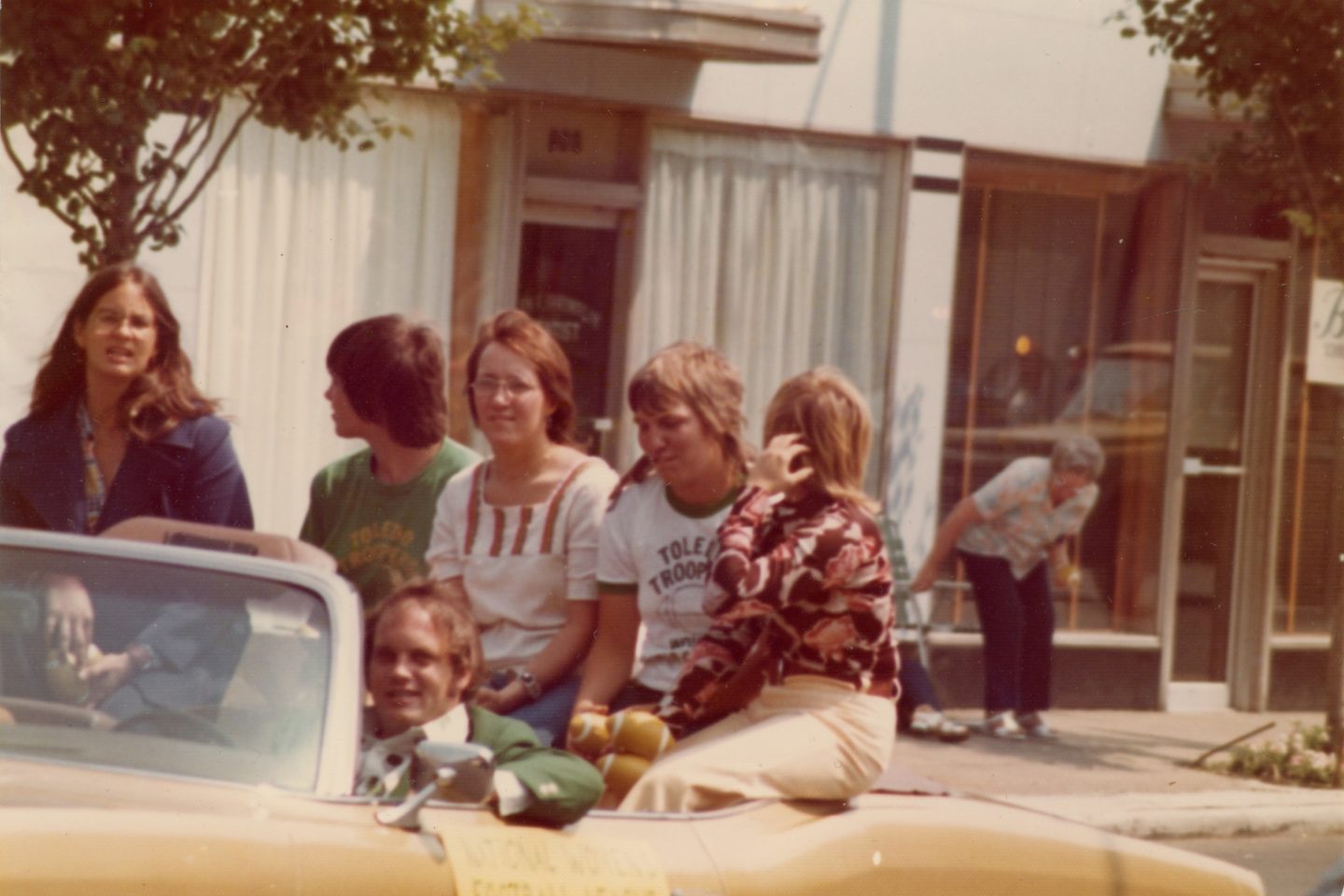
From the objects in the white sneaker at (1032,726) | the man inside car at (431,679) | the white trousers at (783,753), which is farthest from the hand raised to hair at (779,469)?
the white sneaker at (1032,726)

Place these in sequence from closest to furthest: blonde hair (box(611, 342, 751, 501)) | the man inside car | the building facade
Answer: the man inside car, blonde hair (box(611, 342, 751, 501)), the building facade

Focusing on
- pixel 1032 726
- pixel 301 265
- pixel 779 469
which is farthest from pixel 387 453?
pixel 1032 726

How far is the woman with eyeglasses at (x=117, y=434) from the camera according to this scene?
189 inches

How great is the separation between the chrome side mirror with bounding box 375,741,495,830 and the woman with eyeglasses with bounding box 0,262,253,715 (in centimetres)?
184

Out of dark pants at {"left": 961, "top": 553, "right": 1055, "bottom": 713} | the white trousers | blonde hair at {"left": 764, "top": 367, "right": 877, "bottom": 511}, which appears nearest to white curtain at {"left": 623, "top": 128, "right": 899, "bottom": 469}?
dark pants at {"left": 961, "top": 553, "right": 1055, "bottom": 713}

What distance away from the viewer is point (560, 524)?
185 inches

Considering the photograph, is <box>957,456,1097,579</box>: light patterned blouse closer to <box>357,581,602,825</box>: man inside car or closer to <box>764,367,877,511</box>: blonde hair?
<box>764,367,877,511</box>: blonde hair

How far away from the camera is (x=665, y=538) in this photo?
4.65m

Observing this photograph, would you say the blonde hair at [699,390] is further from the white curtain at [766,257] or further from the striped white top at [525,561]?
the white curtain at [766,257]

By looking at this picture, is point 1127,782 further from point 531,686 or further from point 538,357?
point 531,686

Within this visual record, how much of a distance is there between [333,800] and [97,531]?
1.80 meters

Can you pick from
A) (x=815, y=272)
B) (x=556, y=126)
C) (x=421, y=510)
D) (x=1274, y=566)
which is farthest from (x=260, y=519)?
(x=1274, y=566)

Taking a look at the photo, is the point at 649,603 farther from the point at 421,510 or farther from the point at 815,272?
the point at 815,272

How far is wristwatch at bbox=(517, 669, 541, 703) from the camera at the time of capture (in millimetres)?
4465
